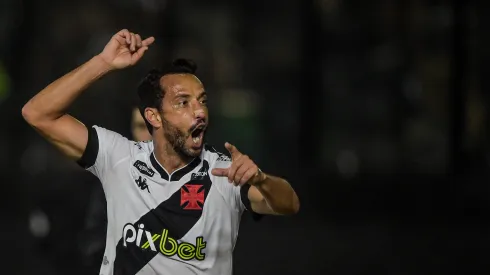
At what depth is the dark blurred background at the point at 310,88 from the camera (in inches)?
446

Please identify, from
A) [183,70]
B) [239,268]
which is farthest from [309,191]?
[183,70]

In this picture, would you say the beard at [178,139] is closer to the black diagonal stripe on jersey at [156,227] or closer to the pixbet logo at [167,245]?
the black diagonal stripe on jersey at [156,227]

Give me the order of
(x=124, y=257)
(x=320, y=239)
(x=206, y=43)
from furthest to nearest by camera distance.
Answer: (x=206, y=43) → (x=320, y=239) → (x=124, y=257)

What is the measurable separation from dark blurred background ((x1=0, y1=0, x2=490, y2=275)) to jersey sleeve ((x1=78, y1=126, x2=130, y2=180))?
633cm

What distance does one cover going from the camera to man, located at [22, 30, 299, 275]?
14.0ft

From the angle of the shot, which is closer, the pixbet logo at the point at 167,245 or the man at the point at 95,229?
the pixbet logo at the point at 167,245

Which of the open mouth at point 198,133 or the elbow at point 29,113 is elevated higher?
the elbow at point 29,113

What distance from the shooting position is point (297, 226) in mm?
10477

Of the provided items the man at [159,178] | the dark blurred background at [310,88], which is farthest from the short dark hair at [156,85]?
the dark blurred background at [310,88]

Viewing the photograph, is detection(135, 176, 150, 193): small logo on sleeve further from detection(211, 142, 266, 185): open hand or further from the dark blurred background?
the dark blurred background

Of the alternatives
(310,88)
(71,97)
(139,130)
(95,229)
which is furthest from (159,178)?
(310,88)

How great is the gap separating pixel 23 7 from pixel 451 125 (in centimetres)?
596

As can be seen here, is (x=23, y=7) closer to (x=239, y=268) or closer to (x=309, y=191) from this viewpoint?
(x=309, y=191)

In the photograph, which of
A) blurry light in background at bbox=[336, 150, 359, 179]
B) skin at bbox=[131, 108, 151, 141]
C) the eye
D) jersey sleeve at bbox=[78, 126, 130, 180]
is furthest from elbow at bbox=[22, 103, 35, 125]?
blurry light in background at bbox=[336, 150, 359, 179]
